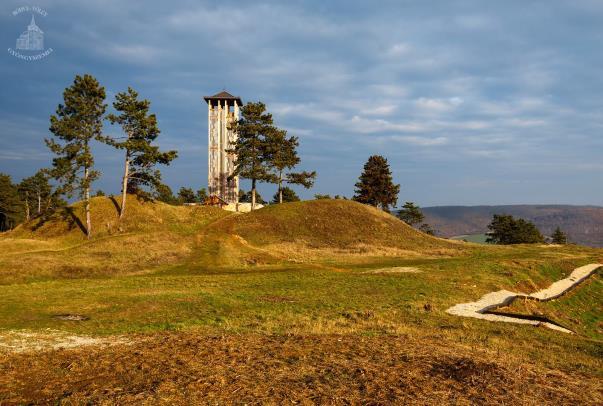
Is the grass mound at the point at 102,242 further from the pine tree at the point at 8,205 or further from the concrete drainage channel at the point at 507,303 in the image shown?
the pine tree at the point at 8,205

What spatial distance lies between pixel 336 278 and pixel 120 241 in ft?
77.2

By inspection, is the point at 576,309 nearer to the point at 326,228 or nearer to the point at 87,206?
the point at 326,228

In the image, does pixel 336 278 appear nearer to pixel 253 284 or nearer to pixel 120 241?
pixel 253 284

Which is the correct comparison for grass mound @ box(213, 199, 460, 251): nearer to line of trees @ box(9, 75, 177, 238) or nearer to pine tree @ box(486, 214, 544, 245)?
line of trees @ box(9, 75, 177, 238)


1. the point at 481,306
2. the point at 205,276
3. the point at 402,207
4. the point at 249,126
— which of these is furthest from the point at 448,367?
the point at 402,207

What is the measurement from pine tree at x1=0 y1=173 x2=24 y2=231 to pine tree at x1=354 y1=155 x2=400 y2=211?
74.7m

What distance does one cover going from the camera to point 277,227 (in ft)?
199

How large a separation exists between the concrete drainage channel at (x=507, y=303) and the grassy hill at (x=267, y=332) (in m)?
0.93

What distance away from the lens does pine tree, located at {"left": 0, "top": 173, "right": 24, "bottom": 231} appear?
291 feet

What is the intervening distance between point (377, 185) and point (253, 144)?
3527 cm

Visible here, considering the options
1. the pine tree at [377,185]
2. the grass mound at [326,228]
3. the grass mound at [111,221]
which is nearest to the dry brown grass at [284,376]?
the grass mound at [326,228]

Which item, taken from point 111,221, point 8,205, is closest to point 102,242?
point 111,221

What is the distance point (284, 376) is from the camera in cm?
1007

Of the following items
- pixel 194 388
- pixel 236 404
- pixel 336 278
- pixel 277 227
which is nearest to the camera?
pixel 236 404
